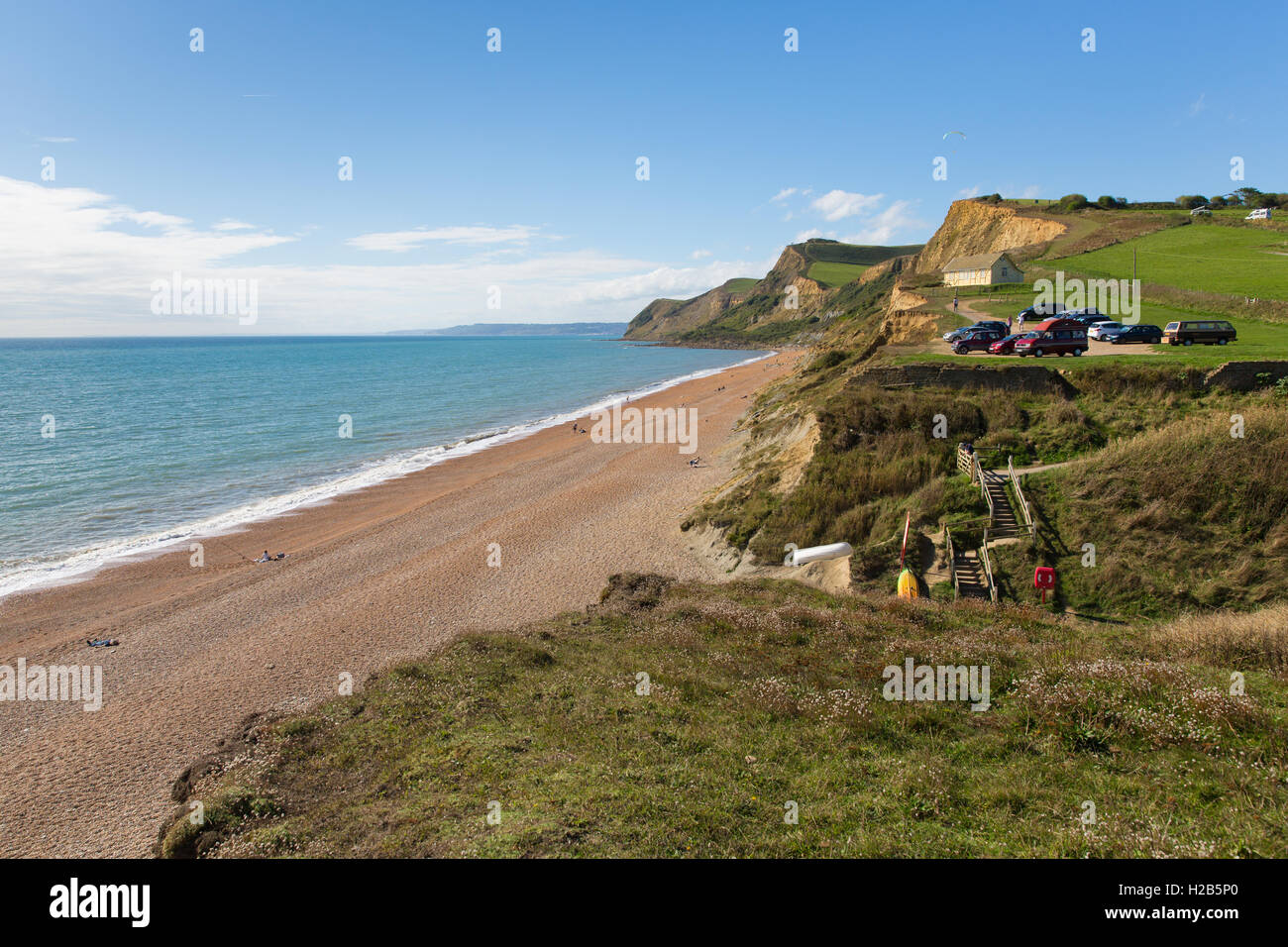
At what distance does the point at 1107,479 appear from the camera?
17.8 meters

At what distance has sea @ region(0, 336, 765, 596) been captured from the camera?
28.4m

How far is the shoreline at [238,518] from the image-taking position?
2331 centimetres

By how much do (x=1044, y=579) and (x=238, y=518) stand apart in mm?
32383

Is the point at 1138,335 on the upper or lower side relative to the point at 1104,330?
lower

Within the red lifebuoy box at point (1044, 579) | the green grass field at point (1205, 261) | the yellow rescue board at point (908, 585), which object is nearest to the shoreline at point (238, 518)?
the yellow rescue board at point (908, 585)

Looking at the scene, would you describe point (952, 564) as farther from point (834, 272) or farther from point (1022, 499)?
point (834, 272)

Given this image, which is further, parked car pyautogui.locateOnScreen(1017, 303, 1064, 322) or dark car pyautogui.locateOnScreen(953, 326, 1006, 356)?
parked car pyautogui.locateOnScreen(1017, 303, 1064, 322)

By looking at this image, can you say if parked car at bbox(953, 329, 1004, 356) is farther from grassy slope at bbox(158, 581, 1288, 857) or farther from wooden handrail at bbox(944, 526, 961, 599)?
grassy slope at bbox(158, 581, 1288, 857)

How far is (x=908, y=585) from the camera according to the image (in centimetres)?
1678

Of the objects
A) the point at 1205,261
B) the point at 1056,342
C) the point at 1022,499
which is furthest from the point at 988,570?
the point at 1205,261

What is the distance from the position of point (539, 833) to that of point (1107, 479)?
1799cm

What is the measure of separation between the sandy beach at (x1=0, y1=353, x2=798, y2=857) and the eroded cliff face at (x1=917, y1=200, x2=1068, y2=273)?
161ft

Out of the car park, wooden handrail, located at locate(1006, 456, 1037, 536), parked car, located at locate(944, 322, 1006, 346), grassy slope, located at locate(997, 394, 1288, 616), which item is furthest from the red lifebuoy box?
the car park

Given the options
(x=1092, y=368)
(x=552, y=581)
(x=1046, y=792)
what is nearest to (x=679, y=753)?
(x=1046, y=792)
